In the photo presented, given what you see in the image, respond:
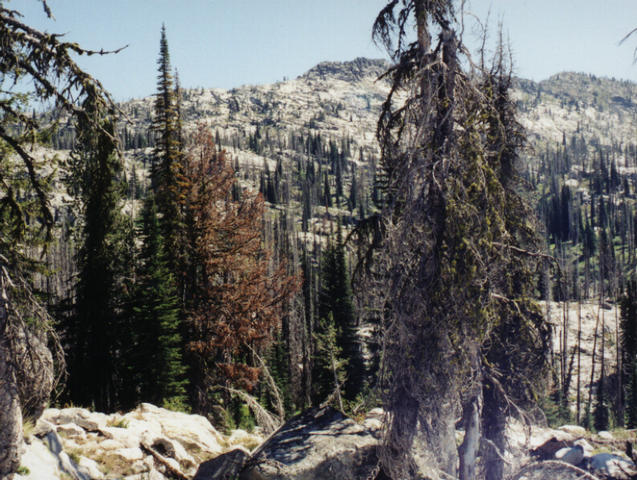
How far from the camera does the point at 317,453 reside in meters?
9.61

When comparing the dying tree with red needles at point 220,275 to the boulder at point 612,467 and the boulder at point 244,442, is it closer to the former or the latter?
the boulder at point 244,442

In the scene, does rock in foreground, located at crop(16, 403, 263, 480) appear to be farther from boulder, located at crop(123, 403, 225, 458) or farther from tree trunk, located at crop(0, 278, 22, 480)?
tree trunk, located at crop(0, 278, 22, 480)

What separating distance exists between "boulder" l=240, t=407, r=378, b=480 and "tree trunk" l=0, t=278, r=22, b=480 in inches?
162

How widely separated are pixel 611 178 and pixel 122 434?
174852 millimetres

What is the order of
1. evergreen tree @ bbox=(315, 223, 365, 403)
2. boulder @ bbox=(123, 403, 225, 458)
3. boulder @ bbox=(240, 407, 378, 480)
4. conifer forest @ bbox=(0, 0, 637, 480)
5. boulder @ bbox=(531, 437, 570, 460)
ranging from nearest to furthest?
conifer forest @ bbox=(0, 0, 637, 480) → boulder @ bbox=(240, 407, 378, 480) → boulder @ bbox=(123, 403, 225, 458) → boulder @ bbox=(531, 437, 570, 460) → evergreen tree @ bbox=(315, 223, 365, 403)

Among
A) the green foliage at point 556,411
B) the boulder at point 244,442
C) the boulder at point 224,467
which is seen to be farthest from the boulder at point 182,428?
the green foliage at point 556,411

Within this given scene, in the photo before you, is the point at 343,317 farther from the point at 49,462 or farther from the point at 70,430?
the point at 49,462

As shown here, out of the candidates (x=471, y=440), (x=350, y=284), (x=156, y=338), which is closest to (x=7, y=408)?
(x=471, y=440)

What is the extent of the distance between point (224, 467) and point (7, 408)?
4650 mm

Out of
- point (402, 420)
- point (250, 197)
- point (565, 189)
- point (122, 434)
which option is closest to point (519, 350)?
point (402, 420)

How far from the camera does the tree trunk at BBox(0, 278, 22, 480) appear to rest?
6562 millimetres

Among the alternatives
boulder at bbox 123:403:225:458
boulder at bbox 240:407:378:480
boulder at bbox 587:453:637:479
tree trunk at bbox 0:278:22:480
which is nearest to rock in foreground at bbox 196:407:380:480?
boulder at bbox 240:407:378:480

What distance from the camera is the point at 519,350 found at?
41.8 ft

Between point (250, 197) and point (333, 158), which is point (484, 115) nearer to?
point (250, 197)
